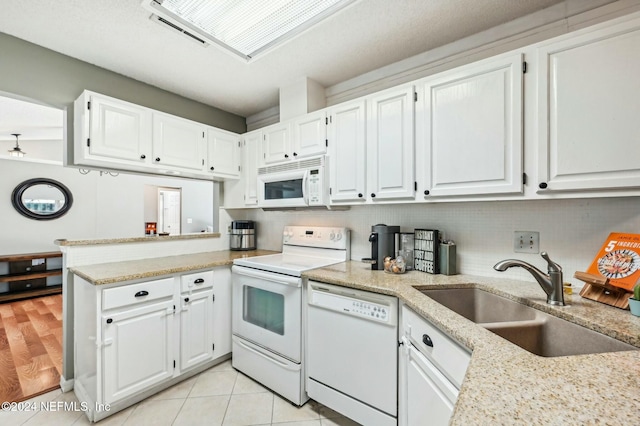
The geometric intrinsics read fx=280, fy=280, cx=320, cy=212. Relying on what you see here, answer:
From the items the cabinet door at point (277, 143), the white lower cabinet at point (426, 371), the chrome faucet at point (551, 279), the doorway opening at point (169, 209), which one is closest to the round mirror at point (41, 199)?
the doorway opening at point (169, 209)

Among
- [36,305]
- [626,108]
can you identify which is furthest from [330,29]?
[36,305]

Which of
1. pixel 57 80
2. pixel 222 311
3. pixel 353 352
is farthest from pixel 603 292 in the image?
pixel 57 80

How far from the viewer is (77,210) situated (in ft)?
17.4

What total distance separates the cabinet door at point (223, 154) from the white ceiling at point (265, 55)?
0.47 meters

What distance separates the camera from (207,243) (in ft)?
9.93

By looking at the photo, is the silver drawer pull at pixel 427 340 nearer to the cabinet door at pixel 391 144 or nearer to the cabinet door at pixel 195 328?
the cabinet door at pixel 391 144

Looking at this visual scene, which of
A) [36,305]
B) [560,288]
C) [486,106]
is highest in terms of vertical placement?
[486,106]

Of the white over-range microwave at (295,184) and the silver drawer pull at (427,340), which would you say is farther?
the white over-range microwave at (295,184)

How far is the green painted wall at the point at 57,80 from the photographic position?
185cm

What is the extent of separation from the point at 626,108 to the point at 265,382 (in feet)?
8.43

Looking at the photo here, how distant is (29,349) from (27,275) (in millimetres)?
2690

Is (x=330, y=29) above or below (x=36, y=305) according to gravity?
above

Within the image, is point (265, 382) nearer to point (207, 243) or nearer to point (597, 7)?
point (207, 243)

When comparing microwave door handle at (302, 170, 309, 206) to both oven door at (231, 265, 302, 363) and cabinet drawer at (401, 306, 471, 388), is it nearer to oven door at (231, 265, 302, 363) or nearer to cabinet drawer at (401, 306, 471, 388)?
oven door at (231, 265, 302, 363)
